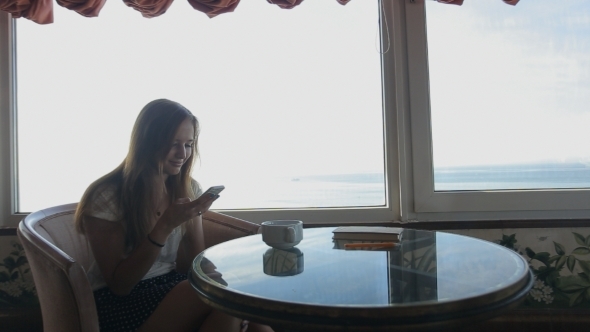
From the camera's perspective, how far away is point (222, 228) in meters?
1.62

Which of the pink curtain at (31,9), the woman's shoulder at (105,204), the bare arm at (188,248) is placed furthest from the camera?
the pink curtain at (31,9)

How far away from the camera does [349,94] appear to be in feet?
6.64

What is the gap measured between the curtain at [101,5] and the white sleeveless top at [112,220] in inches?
38.7

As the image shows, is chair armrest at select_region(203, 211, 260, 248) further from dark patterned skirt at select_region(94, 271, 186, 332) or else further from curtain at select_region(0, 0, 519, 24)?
curtain at select_region(0, 0, 519, 24)

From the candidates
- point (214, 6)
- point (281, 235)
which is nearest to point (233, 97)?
point (214, 6)

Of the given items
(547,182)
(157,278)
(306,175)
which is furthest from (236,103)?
(547,182)

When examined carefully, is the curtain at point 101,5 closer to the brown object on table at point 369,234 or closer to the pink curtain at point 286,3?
the pink curtain at point 286,3

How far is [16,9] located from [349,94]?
159 centimetres

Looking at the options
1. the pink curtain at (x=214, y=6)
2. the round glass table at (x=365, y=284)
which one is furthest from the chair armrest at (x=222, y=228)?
the pink curtain at (x=214, y=6)

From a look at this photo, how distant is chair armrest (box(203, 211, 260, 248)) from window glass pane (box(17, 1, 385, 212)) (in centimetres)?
39

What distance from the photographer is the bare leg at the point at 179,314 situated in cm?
110

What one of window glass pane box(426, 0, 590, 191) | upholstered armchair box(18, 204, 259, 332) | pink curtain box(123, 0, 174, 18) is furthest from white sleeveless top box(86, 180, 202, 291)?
window glass pane box(426, 0, 590, 191)

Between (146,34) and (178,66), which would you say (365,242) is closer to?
(178,66)

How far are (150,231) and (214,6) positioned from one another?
110 centimetres
